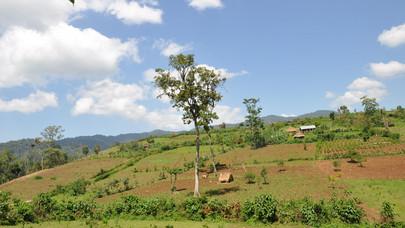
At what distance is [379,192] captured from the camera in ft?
72.6

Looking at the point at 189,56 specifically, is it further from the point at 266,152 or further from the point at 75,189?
the point at 266,152

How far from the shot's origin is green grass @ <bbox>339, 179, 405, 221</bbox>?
18717mm

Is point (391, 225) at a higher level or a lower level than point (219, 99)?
lower

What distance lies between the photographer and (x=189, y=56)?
84.6 feet

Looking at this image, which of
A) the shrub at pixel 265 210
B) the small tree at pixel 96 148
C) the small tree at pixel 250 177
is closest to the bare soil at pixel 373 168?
the small tree at pixel 250 177

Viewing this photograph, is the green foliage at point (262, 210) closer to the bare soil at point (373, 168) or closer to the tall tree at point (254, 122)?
the bare soil at point (373, 168)

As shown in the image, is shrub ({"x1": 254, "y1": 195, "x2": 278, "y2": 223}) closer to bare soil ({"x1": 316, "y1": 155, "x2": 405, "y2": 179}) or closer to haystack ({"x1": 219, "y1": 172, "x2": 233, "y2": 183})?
haystack ({"x1": 219, "y1": 172, "x2": 233, "y2": 183})

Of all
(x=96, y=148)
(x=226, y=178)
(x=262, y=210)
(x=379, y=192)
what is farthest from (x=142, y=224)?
(x=96, y=148)

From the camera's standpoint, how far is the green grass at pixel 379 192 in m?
18.7

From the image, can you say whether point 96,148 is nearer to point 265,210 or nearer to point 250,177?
point 250,177

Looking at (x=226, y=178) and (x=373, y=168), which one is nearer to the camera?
(x=226, y=178)

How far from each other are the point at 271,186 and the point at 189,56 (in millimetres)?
19245

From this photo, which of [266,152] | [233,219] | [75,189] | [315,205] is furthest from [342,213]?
[266,152]

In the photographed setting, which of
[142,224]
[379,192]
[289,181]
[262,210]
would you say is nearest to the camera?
[262,210]
